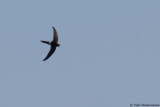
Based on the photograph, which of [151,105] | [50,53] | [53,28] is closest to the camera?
[151,105]

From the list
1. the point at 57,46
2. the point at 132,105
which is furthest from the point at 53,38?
the point at 132,105

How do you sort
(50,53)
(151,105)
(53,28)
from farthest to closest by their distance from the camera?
(50,53) → (53,28) → (151,105)

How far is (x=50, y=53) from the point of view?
51.3 meters

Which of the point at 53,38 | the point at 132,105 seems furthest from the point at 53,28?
the point at 132,105

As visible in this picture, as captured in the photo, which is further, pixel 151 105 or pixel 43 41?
pixel 43 41

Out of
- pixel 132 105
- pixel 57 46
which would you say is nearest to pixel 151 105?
pixel 132 105

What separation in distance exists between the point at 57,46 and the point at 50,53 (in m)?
1.90

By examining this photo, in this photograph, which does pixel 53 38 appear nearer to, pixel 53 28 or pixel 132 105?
pixel 53 28

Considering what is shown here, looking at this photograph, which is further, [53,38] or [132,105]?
[53,38]

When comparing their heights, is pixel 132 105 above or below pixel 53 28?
below

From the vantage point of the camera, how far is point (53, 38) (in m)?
49.1

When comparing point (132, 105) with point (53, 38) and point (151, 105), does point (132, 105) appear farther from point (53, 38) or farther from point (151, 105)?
point (53, 38)

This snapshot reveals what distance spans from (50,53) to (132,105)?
1502cm

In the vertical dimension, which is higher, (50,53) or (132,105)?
(50,53)
